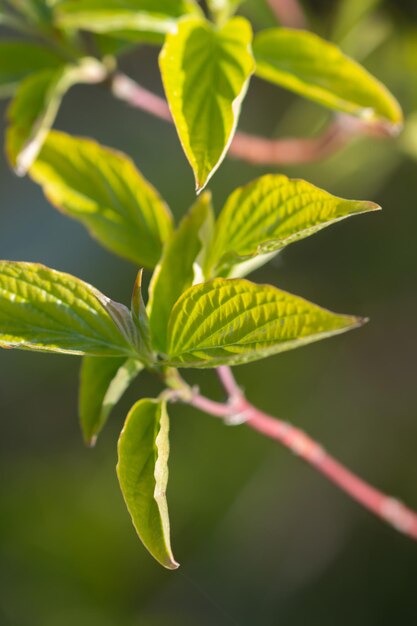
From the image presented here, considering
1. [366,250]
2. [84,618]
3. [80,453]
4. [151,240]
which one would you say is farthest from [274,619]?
[151,240]

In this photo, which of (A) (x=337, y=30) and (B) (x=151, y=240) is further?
(A) (x=337, y=30)

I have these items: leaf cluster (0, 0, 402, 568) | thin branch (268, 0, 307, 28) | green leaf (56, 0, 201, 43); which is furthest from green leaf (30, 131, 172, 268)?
thin branch (268, 0, 307, 28)

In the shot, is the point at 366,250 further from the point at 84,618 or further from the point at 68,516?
the point at 84,618

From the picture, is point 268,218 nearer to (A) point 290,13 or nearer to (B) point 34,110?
(B) point 34,110

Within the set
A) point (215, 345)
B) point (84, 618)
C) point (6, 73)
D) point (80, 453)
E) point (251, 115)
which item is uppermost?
point (251, 115)

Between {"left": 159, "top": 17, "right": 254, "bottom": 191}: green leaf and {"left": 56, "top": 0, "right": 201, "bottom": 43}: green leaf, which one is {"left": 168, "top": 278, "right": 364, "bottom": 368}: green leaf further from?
{"left": 56, "top": 0, "right": 201, "bottom": 43}: green leaf

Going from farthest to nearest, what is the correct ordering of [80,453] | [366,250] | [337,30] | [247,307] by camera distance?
1. [80,453]
2. [366,250]
3. [337,30]
4. [247,307]

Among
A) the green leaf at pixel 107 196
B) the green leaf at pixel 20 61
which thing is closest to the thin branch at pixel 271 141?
the green leaf at pixel 20 61

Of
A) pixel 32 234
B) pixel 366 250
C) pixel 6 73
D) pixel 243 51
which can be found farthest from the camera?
pixel 32 234

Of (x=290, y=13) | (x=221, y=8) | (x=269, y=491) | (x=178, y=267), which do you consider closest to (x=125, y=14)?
(x=221, y=8)
